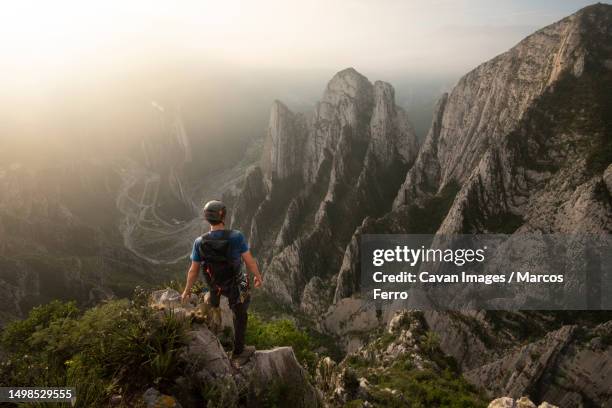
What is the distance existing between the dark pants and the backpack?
0.87 ft

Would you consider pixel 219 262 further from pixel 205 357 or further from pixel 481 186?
pixel 481 186

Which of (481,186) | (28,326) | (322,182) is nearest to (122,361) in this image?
(28,326)

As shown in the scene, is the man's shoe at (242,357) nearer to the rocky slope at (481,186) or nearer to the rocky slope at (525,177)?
the rocky slope at (481,186)

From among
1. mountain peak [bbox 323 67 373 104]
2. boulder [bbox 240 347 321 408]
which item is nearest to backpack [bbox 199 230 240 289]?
boulder [bbox 240 347 321 408]

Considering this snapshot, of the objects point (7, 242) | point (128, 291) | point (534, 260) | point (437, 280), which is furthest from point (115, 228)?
point (534, 260)

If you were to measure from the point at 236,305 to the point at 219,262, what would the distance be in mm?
1580

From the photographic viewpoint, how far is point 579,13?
9156cm

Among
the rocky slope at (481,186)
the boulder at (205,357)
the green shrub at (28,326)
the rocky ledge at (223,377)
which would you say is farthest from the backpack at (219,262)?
the rocky slope at (481,186)

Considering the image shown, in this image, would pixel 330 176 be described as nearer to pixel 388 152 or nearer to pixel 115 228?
pixel 388 152

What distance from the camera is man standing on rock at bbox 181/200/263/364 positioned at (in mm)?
10570

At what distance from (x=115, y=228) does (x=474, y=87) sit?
539ft

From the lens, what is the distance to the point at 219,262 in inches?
422

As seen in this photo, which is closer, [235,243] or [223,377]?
[235,243]

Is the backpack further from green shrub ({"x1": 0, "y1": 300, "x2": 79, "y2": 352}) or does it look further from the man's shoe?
green shrub ({"x1": 0, "y1": 300, "x2": 79, "y2": 352})
